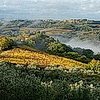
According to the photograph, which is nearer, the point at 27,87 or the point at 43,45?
the point at 27,87

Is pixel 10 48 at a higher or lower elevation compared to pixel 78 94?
lower

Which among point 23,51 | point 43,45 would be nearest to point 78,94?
point 23,51

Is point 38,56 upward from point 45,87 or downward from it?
downward

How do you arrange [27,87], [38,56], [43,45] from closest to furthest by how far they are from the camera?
1. [27,87]
2. [38,56]
3. [43,45]

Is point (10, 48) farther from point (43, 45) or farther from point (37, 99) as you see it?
point (37, 99)

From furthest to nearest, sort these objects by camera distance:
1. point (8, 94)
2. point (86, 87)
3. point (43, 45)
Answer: point (43, 45)
point (86, 87)
point (8, 94)

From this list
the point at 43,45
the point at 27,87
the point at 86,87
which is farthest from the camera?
the point at 43,45

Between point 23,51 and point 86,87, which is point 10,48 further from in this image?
point 86,87

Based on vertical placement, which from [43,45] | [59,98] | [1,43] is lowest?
[43,45]

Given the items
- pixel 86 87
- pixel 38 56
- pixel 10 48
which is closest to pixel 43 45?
pixel 10 48
